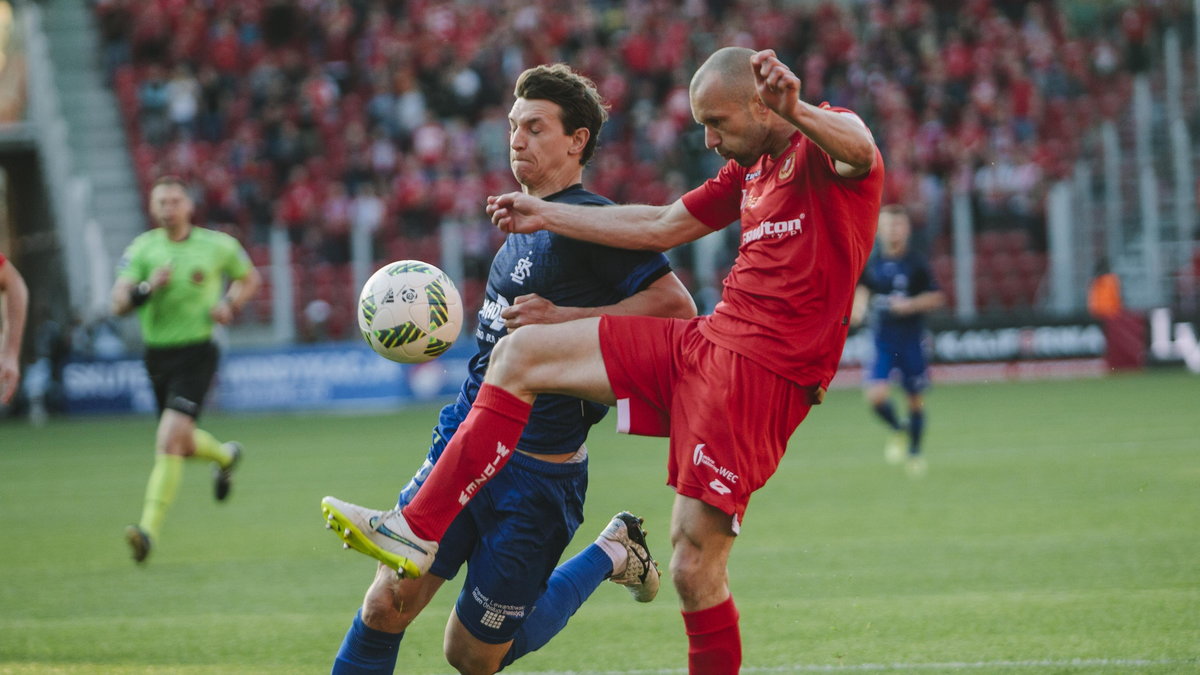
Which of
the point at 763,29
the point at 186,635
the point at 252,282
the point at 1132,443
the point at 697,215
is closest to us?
the point at 697,215

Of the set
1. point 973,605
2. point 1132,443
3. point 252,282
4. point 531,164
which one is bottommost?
point 1132,443

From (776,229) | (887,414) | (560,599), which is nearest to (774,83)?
(776,229)

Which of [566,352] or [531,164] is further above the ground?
[531,164]

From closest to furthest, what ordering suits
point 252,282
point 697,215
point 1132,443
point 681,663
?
point 697,215
point 681,663
point 252,282
point 1132,443

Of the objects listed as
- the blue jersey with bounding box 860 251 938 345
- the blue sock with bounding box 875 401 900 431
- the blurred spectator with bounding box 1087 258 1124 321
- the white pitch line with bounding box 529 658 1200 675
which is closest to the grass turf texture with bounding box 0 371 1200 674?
the white pitch line with bounding box 529 658 1200 675

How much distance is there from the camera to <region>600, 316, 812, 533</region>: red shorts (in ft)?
15.0

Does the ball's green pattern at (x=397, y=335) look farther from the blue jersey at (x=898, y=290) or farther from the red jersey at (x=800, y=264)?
the blue jersey at (x=898, y=290)

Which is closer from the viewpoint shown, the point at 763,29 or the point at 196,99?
the point at 196,99

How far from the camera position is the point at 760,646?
20.8 feet

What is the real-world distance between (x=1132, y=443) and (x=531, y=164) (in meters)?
10.8

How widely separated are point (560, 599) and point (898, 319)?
9.04 meters

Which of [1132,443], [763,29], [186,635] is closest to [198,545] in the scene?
[186,635]

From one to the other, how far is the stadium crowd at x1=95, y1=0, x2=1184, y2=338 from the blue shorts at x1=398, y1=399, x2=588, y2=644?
18057 millimetres

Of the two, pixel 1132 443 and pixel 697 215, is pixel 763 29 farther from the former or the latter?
pixel 697 215
